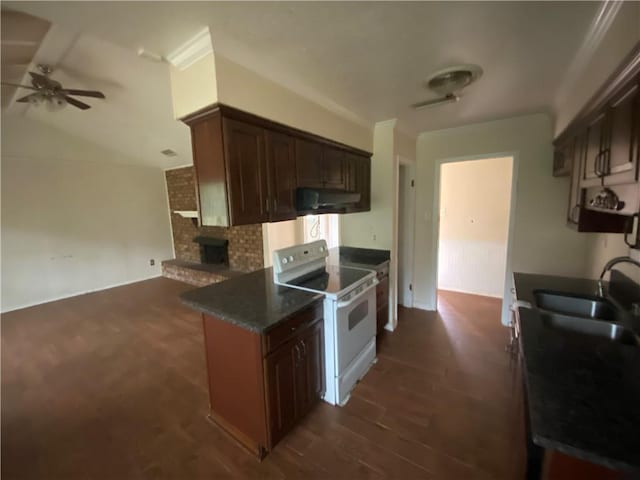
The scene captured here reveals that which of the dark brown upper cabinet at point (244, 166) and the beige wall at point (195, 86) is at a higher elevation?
the beige wall at point (195, 86)

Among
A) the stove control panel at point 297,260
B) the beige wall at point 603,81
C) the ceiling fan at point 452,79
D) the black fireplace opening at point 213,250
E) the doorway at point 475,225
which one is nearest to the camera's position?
the beige wall at point 603,81

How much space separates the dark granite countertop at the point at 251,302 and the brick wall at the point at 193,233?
8.12 ft

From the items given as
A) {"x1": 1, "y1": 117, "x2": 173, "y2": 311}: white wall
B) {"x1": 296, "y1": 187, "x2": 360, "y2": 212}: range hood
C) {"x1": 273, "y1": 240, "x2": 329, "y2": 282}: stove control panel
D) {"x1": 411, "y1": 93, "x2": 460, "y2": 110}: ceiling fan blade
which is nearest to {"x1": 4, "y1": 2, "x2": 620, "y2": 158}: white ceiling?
{"x1": 411, "y1": 93, "x2": 460, "y2": 110}: ceiling fan blade

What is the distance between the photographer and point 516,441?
1.70m

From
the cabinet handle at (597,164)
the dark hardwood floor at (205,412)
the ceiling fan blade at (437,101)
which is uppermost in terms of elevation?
the ceiling fan blade at (437,101)

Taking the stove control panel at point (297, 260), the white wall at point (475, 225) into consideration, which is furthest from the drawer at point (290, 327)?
the white wall at point (475, 225)

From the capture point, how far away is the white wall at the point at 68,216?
13.4 feet

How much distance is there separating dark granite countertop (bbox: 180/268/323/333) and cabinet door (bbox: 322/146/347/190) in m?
1.13

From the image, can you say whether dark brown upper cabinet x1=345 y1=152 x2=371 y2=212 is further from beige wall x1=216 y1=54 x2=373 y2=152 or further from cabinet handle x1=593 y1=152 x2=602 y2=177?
cabinet handle x1=593 y1=152 x2=602 y2=177

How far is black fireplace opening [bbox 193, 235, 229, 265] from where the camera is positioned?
202 inches

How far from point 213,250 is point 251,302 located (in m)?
3.99

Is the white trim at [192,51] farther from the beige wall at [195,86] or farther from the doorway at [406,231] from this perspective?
the doorway at [406,231]

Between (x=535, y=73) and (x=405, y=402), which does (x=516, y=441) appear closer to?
(x=405, y=402)

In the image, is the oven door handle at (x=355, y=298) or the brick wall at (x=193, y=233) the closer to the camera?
the oven door handle at (x=355, y=298)
